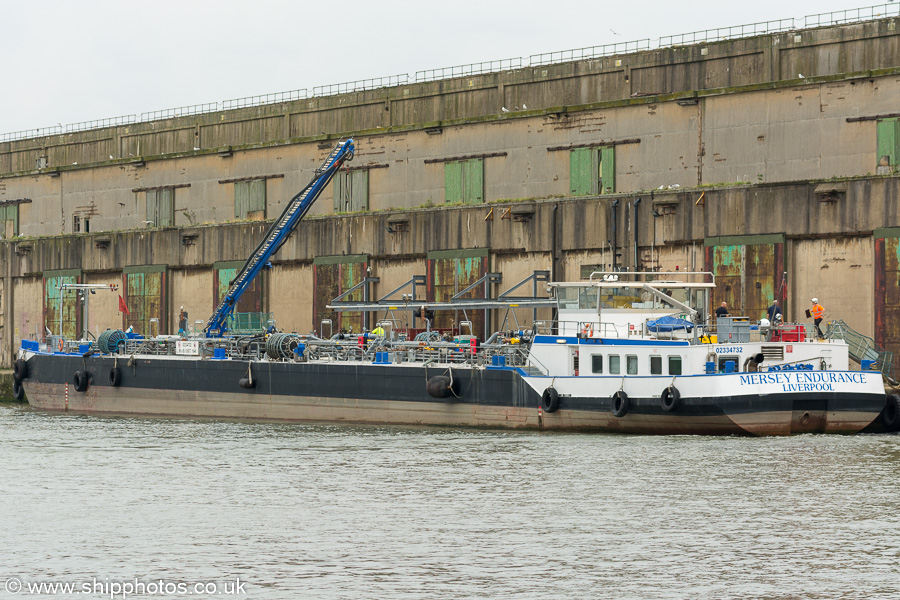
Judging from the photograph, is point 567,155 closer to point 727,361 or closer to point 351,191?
point 351,191

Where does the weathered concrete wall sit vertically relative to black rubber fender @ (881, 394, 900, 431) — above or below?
above

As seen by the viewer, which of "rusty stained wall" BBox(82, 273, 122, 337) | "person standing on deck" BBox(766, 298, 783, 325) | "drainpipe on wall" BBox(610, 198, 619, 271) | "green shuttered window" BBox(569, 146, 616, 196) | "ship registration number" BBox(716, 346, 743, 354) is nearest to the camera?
"ship registration number" BBox(716, 346, 743, 354)

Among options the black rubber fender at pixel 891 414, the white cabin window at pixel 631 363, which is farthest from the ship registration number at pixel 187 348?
the black rubber fender at pixel 891 414

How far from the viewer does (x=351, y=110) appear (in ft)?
204

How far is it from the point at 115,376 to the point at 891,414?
2882 centimetres

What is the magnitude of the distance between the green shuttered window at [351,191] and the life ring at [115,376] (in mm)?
12896

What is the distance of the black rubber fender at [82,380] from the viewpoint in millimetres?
52156

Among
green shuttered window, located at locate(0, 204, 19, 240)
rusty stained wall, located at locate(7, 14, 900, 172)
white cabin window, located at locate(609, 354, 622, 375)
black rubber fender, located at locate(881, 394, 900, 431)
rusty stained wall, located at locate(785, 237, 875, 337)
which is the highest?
rusty stained wall, located at locate(7, 14, 900, 172)

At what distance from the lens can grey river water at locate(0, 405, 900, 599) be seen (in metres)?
18.1

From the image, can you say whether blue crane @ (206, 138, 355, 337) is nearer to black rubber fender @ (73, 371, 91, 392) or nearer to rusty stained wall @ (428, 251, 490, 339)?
black rubber fender @ (73, 371, 91, 392)

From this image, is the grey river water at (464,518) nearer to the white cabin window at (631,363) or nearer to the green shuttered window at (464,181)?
A: the white cabin window at (631,363)

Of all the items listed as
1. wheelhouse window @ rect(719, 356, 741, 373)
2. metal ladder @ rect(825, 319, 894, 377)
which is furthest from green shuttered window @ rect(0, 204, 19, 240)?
wheelhouse window @ rect(719, 356, 741, 373)

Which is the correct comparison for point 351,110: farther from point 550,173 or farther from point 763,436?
point 763,436

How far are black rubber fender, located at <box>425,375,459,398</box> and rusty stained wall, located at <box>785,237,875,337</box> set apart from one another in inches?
472
